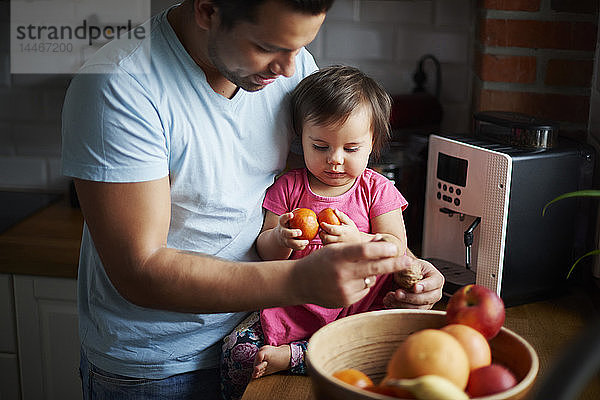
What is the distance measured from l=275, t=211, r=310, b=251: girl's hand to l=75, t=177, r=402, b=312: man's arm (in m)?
0.19

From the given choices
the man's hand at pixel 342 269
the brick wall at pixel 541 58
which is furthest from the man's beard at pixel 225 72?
the brick wall at pixel 541 58

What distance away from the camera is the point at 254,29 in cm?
97

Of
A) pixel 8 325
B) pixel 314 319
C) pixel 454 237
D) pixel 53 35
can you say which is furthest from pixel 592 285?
pixel 53 35

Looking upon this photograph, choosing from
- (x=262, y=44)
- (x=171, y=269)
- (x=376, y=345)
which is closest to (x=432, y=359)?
(x=376, y=345)

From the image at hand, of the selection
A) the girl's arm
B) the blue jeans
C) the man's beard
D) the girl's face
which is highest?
the man's beard

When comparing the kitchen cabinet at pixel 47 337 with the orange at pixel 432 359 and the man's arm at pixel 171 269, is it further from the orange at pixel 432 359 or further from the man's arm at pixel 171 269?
the orange at pixel 432 359

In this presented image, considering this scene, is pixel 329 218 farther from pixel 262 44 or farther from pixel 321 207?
pixel 262 44

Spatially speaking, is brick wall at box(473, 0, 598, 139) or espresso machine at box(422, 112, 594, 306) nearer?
espresso machine at box(422, 112, 594, 306)

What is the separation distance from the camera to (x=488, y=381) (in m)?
0.74

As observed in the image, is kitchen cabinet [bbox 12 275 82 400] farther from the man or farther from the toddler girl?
the toddler girl

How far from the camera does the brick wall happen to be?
1.64 metres

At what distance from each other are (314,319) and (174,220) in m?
0.33

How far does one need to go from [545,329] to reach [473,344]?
595mm

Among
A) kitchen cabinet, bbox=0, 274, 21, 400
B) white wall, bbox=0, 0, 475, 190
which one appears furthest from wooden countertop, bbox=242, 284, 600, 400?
kitchen cabinet, bbox=0, 274, 21, 400
